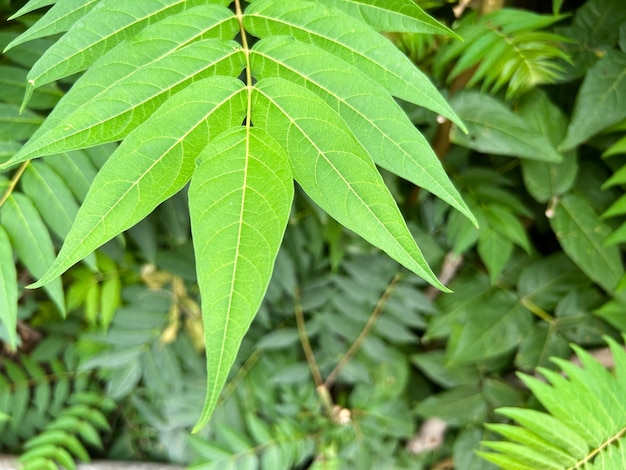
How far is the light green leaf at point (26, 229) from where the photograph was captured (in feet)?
1.89

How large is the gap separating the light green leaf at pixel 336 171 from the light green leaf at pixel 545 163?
52 centimetres

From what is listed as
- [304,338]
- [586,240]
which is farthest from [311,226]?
[586,240]

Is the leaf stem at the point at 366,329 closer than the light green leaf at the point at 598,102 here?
No

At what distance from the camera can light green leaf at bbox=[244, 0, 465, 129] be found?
0.39m

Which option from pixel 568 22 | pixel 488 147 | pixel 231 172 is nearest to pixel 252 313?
pixel 231 172

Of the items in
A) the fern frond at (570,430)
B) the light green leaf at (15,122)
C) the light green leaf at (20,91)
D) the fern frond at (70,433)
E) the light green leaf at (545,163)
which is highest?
the light green leaf at (20,91)

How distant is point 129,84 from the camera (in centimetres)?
36

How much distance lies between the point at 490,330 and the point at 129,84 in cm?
73

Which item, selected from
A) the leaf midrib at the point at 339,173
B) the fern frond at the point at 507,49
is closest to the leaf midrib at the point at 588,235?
the fern frond at the point at 507,49

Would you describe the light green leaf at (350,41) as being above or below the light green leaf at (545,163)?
above

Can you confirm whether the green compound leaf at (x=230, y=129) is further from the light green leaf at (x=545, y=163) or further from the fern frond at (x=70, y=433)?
the fern frond at (x=70, y=433)

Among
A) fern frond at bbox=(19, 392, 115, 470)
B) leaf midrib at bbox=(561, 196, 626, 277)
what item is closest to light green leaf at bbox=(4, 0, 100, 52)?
leaf midrib at bbox=(561, 196, 626, 277)

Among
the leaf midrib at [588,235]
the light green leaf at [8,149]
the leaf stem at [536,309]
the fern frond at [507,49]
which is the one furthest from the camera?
the leaf stem at [536,309]

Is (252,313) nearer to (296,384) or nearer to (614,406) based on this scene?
(614,406)
